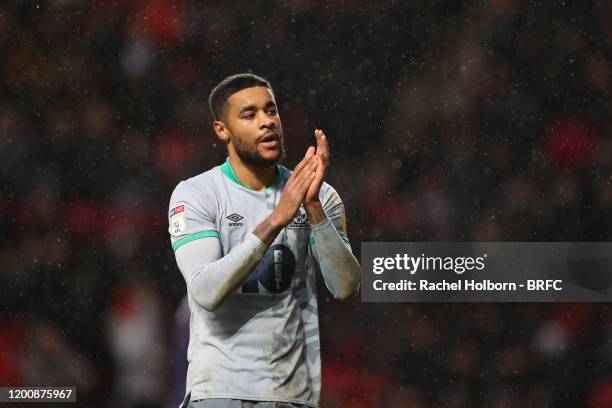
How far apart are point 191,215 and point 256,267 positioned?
228mm

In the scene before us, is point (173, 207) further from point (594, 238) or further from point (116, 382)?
point (594, 238)

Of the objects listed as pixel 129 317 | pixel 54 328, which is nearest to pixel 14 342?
pixel 54 328

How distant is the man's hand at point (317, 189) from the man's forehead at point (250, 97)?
0.23 metres

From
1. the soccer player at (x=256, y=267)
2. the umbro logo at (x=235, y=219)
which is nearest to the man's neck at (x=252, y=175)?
the soccer player at (x=256, y=267)

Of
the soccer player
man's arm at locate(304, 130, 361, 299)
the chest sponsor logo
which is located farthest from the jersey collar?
man's arm at locate(304, 130, 361, 299)

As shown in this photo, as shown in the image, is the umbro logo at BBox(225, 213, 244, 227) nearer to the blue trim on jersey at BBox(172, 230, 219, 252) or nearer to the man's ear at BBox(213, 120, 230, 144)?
the blue trim on jersey at BBox(172, 230, 219, 252)

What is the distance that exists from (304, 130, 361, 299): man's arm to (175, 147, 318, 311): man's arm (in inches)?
1.1

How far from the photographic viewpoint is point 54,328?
18.5 feet

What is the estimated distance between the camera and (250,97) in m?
2.96

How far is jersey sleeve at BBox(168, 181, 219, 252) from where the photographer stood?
9.34ft

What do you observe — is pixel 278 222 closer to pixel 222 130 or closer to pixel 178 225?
pixel 178 225

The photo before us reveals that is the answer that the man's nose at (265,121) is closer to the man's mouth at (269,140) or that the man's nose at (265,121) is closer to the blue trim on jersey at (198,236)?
the man's mouth at (269,140)

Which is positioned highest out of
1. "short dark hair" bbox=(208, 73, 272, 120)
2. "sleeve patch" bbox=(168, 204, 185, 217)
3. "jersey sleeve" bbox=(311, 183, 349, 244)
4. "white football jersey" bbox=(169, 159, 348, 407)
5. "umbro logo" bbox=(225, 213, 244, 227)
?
"short dark hair" bbox=(208, 73, 272, 120)

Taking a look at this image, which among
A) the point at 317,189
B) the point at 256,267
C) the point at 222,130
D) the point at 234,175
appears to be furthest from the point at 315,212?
the point at 222,130
